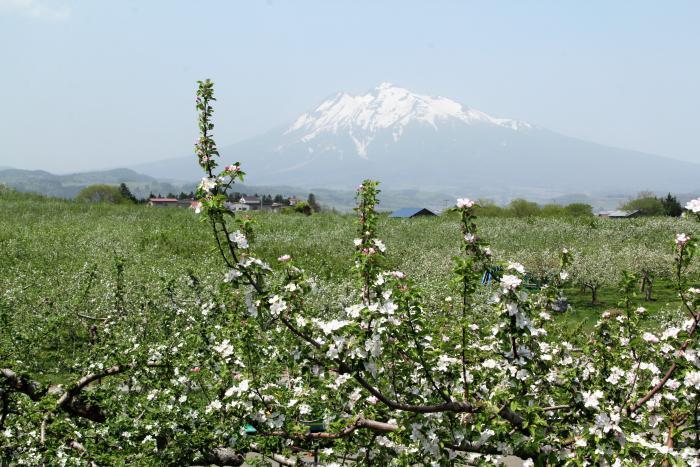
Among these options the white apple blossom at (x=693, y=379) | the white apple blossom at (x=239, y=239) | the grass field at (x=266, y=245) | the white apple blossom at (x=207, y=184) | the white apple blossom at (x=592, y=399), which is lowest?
the grass field at (x=266, y=245)

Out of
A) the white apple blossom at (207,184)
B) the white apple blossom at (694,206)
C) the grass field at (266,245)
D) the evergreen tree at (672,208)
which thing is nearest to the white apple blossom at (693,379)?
the white apple blossom at (694,206)

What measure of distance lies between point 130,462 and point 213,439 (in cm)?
81

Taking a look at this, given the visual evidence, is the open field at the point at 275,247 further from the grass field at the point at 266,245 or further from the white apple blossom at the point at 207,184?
the white apple blossom at the point at 207,184

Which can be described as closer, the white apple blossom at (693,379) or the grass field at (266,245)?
the white apple blossom at (693,379)

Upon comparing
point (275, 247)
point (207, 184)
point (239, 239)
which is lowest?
point (275, 247)

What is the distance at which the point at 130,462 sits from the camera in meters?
5.49

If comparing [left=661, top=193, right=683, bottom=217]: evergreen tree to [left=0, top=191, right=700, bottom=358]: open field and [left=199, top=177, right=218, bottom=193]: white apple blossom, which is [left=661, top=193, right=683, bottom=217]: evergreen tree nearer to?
[left=0, top=191, right=700, bottom=358]: open field

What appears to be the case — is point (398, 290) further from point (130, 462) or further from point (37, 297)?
point (37, 297)

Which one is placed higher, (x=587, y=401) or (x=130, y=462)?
(x=587, y=401)

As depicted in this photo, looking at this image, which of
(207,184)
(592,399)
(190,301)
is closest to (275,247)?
(190,301)

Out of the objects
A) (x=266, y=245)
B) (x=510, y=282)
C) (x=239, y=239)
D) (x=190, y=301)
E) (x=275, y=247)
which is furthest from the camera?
(x=266, y=245)

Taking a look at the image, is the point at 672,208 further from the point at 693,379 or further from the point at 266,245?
the point at 693,379

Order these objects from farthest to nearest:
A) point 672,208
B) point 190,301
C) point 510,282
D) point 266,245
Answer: point 672,208, point 266,245, point 190,301, point 510,282

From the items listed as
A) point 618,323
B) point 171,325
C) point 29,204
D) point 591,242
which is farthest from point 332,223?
point 618,323
